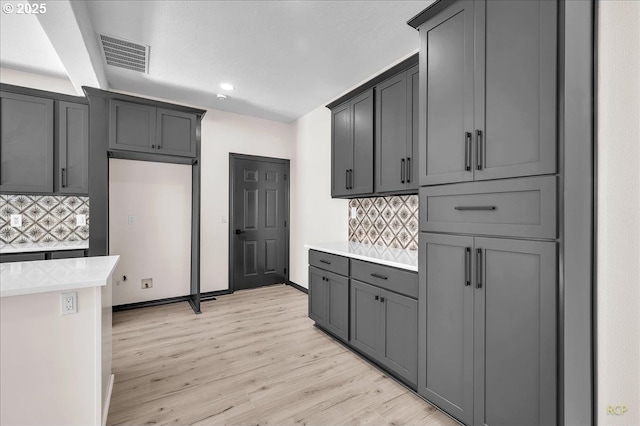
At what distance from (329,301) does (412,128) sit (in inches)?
70.8

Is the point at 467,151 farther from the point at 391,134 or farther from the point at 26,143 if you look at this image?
the point at 26,143

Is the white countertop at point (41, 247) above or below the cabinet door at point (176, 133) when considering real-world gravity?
below

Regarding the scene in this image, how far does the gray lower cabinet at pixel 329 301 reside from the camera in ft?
9.14

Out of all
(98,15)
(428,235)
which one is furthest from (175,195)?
(428,235)

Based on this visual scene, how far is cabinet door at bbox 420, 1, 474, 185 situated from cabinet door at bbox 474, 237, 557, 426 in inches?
19.8

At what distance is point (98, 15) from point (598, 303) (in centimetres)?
365

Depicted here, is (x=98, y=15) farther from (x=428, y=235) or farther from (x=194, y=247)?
(x=428, y=235)

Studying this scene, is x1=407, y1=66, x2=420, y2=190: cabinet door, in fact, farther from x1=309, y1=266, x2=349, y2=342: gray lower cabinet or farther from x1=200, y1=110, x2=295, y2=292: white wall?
x1=200, y1=110, x2=295, y2=292: white wall

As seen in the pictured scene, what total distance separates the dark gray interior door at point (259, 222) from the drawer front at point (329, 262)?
1843 mm

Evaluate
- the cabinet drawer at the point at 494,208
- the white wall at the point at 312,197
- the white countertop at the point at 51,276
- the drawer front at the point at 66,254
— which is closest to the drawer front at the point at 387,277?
the cabinet drawer at the point at 494,208
